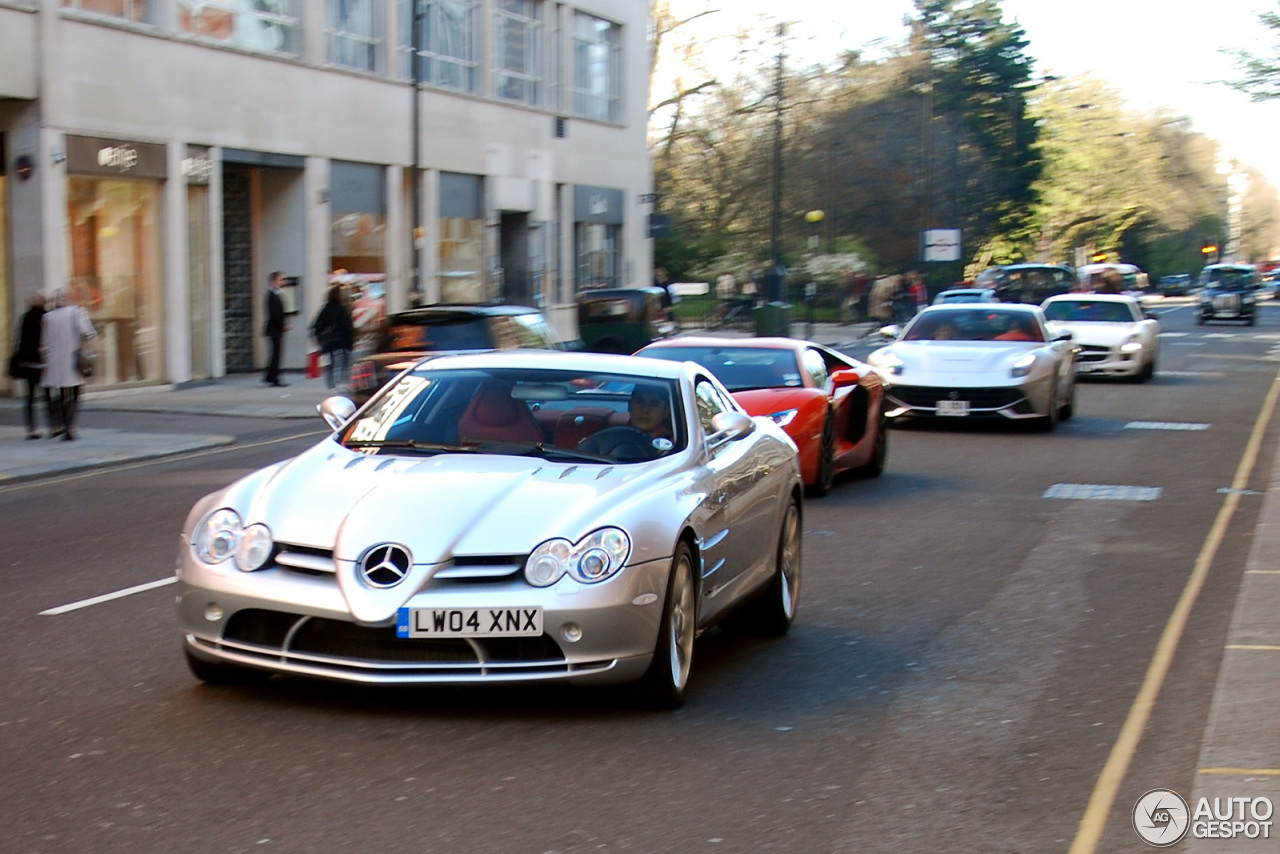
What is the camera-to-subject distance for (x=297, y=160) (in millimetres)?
31953

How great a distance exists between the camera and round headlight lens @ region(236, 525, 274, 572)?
6152 mm

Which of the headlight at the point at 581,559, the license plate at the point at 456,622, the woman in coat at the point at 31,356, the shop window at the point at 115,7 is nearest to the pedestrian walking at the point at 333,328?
the shop window at the point at 115,7

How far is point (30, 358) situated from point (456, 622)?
1479cm

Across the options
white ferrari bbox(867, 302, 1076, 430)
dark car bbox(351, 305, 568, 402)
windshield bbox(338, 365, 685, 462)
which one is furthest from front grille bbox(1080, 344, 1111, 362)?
windshield bbox(338, 365, 685, 462)

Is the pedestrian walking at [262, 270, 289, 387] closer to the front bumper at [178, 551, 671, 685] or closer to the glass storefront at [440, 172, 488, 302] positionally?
the glass storefront at [440, 172, 488, 302]

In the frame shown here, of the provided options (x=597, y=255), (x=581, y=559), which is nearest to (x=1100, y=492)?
(x=581, y=559)

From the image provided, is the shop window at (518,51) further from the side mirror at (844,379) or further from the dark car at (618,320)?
the side mirror at (844,379)

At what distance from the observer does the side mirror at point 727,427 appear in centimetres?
761

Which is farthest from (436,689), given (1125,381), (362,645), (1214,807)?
(1125,381)

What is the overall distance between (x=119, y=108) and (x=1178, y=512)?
62.2ft

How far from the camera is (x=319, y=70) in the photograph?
107ft

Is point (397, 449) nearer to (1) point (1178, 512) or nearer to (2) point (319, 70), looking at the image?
(1) point (1178, 512)

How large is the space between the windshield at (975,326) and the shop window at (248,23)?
14.1 meters

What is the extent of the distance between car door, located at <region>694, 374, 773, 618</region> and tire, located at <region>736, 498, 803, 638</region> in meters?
0.25
